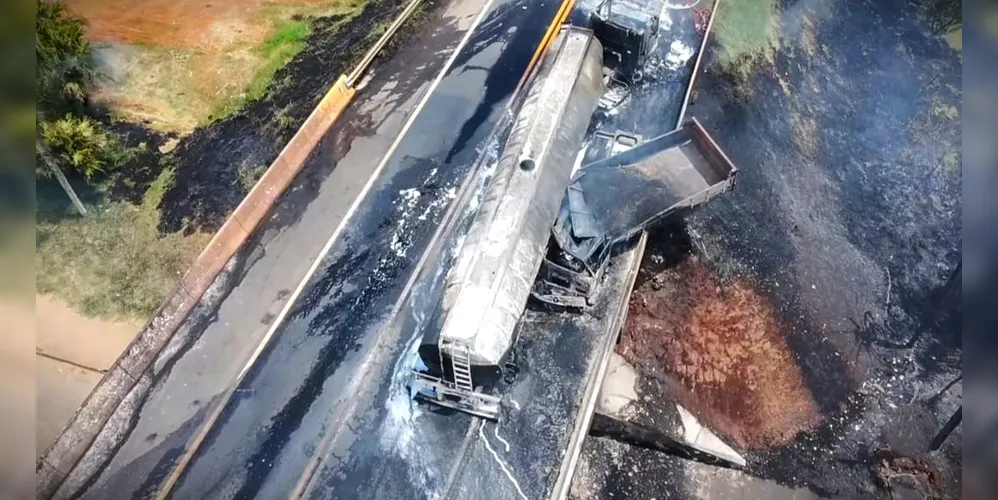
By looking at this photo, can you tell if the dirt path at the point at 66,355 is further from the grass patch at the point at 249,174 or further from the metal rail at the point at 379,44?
the metal rail at the point at 379,44

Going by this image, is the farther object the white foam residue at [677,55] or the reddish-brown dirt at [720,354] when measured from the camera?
the white foam residue at [677,55]

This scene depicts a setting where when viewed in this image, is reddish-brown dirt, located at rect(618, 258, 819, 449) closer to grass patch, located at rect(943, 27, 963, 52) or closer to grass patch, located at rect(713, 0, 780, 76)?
grass patch, located at rect(713, 0, 780, 76)

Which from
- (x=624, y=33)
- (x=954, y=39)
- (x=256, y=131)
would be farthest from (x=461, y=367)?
(x=954, y=39)

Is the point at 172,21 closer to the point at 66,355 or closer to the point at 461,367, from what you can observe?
the point at 66,355

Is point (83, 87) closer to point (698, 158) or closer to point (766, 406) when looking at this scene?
point (698, 158)

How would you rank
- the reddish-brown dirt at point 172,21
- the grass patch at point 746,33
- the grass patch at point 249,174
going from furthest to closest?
the reddish-brown dirt at point 172,21 → the grass patch at point 746,33 → the grass patch at point 249,174
